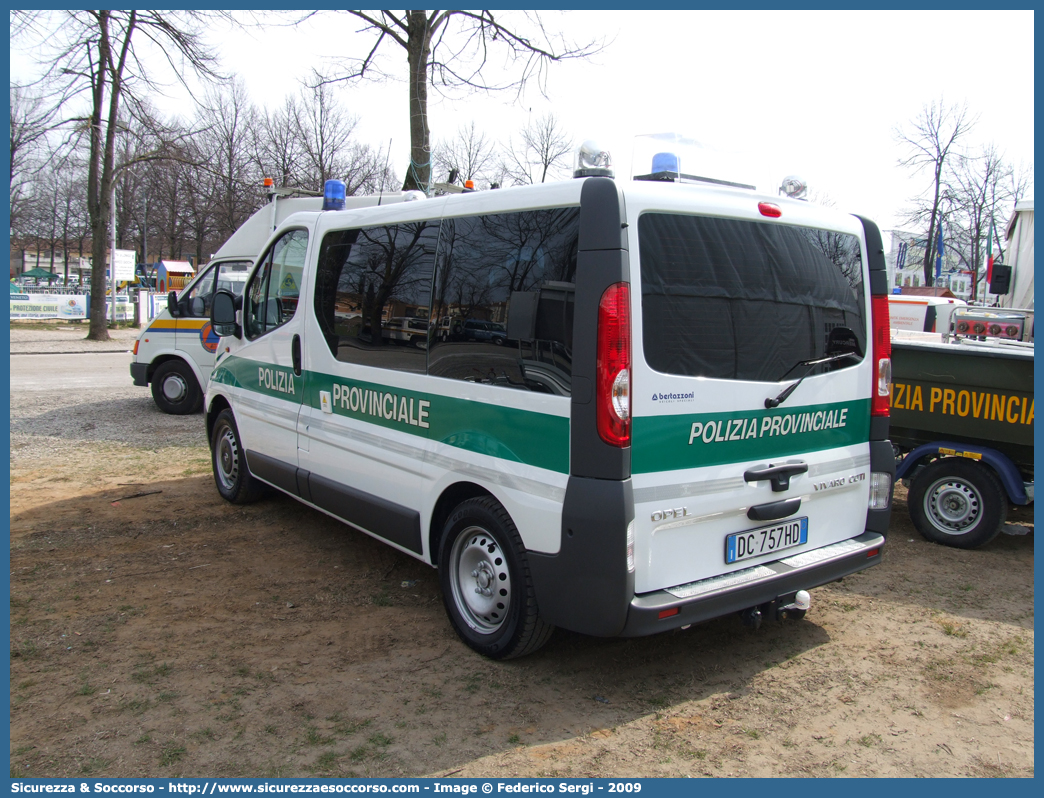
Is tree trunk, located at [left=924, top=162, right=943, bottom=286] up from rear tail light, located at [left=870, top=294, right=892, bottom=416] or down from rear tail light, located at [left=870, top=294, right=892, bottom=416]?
up

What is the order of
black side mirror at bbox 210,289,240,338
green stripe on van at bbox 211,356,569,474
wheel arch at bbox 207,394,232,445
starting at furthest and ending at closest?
wheel arch at bbox 207,394,232,445 < black side mirror at bbox 210,289,240,338 < green stripe on van at bbox 211,356,569,474

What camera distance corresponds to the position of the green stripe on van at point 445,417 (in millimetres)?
3418

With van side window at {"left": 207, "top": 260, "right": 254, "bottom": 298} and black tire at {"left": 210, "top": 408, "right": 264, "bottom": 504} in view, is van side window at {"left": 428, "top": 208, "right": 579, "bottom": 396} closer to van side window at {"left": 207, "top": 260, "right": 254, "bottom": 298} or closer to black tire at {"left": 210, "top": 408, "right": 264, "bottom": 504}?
black tire at {"left": 210, "top": 408, "right": 264, "bottom": 504}

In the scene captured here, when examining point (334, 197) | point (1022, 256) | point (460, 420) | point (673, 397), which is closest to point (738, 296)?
point (673, 397)

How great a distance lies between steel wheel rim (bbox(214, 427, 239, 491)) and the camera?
A: 6.53 m

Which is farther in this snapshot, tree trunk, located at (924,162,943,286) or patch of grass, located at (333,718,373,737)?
tree trunk, located at (924,162,943,286)

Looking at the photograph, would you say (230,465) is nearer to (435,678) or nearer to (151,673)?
(151,673)

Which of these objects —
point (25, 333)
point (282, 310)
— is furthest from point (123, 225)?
point (282, 310)

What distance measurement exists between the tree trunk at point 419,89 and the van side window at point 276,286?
7456 millimetres

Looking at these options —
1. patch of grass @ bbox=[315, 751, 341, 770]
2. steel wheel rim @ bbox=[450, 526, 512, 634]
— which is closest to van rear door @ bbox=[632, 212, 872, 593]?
steel wheel rim @ bbox=[450, 526, 512, 634]

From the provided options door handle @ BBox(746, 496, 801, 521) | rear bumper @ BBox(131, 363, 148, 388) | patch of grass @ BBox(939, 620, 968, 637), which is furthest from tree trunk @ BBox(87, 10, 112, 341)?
patch of grass @ BBox(939, 620, 968, 637)

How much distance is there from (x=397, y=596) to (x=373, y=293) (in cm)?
185

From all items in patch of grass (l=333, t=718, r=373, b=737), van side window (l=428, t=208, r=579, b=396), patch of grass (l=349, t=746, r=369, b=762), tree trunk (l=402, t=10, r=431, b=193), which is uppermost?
tree trunk (l=402, t=10, r=431, b=193)

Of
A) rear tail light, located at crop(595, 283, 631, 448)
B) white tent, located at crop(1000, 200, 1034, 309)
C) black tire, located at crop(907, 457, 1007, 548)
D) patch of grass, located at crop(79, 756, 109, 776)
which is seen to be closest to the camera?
patch of grass, located at crop(79, 756, 109, 776)
